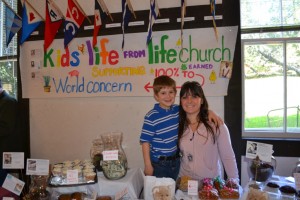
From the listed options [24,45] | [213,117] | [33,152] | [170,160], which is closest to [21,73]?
[24,45]

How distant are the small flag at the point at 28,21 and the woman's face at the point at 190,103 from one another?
5.40 feet

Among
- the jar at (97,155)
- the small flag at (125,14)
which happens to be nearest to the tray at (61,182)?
the jar at (97,155)

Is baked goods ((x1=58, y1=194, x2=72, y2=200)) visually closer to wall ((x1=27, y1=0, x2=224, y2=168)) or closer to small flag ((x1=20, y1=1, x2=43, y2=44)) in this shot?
wall ((x1=27, y1=0, x2=224, y2=168))

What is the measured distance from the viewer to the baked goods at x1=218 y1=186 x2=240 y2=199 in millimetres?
1434

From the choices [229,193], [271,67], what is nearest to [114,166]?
[229,193]

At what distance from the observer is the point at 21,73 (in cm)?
264

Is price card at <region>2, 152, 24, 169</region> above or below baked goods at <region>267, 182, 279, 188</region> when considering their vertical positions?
above

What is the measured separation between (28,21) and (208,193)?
86.4 inches

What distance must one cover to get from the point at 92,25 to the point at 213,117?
1.49 metres

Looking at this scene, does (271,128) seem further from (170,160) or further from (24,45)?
(24,45)

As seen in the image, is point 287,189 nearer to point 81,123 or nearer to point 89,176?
point 89,176

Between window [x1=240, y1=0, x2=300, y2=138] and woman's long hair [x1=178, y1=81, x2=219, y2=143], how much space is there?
2.45 feet

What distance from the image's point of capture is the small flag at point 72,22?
2262 millimetres

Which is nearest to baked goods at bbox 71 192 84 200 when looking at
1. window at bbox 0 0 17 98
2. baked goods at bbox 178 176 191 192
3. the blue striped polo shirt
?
the blue striped polo shirt
